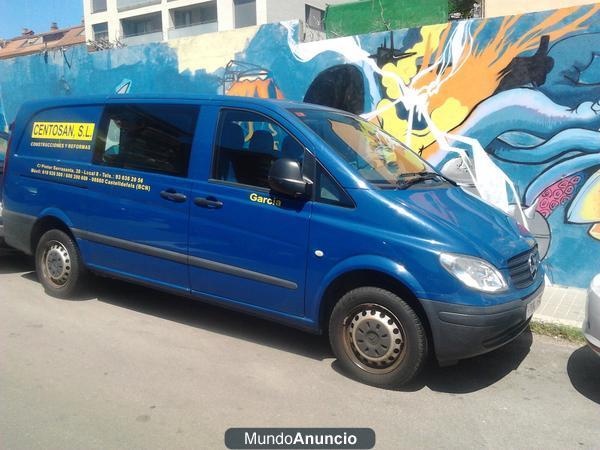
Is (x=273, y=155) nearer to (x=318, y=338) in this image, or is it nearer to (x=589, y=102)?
(x=318, y=338)

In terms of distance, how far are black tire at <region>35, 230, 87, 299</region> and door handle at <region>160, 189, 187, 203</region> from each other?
4.44 feet

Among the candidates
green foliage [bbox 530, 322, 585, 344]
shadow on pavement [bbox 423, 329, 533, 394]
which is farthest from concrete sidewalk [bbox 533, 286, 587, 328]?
shadow on pavement [bbox 423, 329, 533, 394]

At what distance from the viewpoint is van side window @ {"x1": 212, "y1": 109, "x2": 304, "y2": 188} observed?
13.7 feet

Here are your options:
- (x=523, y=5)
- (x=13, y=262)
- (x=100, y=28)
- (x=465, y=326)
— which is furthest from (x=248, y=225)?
(x=100, y=28)

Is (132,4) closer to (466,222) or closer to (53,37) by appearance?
(53,37)

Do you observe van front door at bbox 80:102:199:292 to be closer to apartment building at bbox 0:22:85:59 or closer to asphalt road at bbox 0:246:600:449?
asphalt road at bbox 0:246:600:449

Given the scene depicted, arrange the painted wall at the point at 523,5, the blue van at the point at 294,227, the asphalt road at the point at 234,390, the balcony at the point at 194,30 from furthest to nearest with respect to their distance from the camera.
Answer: the balcony at the point at 194,30
the painted wall at the point at 523,5
the blue van at the point at 294,227
the asphalt road at the point at 234,390

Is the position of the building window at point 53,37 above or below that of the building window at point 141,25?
above

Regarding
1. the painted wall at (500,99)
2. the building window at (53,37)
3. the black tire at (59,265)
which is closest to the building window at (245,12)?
the painted wall at (500,99)

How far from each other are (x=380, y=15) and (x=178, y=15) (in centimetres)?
3330

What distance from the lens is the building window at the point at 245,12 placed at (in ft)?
111

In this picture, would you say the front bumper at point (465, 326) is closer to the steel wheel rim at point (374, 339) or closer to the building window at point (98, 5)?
the steel wheel rim at point (374, 339)

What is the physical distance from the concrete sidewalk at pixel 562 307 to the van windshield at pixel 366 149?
1942 millimetres

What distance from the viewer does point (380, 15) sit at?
8.32 meters
